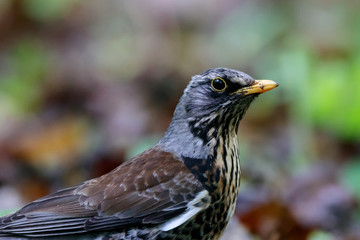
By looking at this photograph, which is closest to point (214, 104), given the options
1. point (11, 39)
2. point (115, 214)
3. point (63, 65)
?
point (115, 214)

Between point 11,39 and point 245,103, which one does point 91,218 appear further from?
point 11,39

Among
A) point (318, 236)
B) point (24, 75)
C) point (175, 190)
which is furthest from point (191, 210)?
point (24, 75)

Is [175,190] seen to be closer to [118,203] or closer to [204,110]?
[118,203]

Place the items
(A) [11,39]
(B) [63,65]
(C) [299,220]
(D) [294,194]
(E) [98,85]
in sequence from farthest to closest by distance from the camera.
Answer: (A) [11,39] → (B) [63,65] → (E) [98,85] → (D) [294,194] → (C) [299,220]

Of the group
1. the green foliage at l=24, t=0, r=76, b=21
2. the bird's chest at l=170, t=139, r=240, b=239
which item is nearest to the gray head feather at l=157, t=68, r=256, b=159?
the bird's chest at l=170, t=139, r=240, b=239

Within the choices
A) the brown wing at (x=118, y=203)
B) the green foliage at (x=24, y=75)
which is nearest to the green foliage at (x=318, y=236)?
the brown wing at (x=118, y=203)
